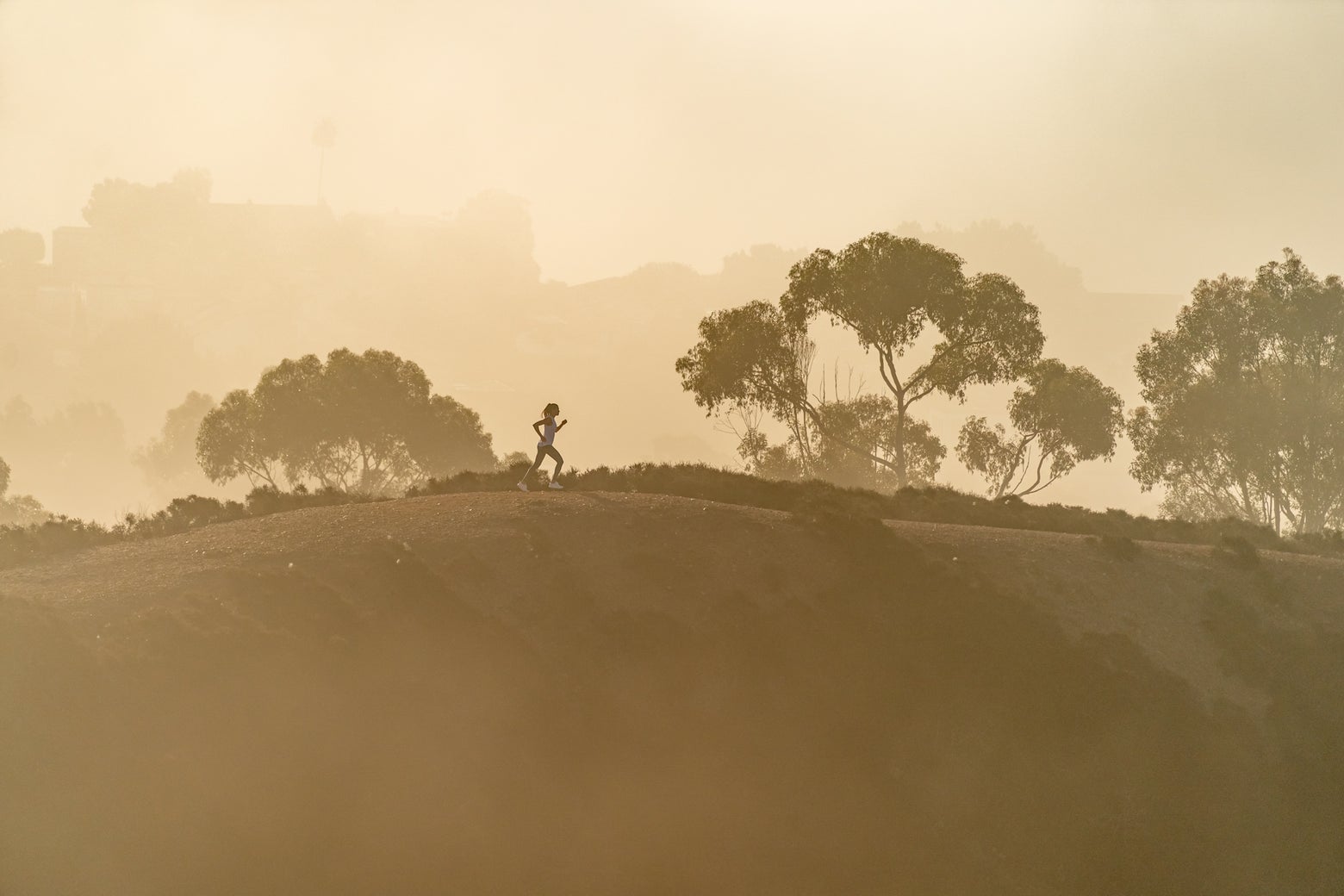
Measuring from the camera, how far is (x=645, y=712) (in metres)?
18.5

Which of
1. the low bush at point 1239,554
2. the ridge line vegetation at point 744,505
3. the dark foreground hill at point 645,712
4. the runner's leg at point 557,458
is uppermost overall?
the runner's leg at point 557,458

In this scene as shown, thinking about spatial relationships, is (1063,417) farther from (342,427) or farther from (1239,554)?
(342,427)

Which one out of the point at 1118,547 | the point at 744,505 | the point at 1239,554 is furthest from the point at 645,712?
the point at 1239,554

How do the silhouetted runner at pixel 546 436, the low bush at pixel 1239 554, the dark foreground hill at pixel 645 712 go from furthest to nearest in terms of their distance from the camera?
1. the low bush at pixel 1239 554
2. the silhouetted runner at pixel 546 436
3. the dark foreground hill at pixel 645 712

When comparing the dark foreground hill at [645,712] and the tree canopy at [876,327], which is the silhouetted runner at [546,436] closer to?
the dark foreground hill at [645,712]

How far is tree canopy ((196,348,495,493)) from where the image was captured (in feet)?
221

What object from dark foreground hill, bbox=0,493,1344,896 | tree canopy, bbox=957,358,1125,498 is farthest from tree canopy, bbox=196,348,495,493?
dark foreground hill, bbox=0,493,1344,896

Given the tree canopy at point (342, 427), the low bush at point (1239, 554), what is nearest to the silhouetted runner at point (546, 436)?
the low bush at point (1239, 554)

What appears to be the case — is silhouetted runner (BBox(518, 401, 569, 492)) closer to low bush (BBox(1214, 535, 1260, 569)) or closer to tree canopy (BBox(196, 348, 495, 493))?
low bush (BBox(1214, 535, 1260, 569))

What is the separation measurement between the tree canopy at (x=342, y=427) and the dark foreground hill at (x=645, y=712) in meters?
46.3

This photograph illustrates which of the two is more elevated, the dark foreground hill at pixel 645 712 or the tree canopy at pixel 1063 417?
the tree canopy at pixel 1063 417

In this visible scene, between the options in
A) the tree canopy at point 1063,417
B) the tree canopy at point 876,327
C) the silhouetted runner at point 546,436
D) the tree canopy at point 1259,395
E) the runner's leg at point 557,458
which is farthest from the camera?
the tree canopy at point 1063,417

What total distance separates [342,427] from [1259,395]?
5238cm

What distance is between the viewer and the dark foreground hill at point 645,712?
15.4 m
